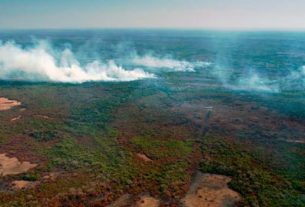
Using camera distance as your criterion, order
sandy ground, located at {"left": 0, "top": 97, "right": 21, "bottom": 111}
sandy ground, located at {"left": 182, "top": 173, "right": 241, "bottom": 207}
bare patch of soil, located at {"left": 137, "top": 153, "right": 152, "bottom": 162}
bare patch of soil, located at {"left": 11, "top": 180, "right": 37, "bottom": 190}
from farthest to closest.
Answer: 1. sandy ground, located at {"left": 0, "top": 97, "right": 21, "bottom": 111}
2. bare patch of soil, located at {"left": 137, "top": 153, "right": 152, "bottom": 162}
3. bare patch of soil, located at {"left": 11, "top": 180, "right": 37, "bottom": 190}
4. sandy ground, located at {"left": 182, "top": 173, "right": 241, "bottom": 207}

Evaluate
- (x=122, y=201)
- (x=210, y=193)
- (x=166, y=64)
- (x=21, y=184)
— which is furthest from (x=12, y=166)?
(x=166, y=64)

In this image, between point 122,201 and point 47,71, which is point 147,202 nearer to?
point 122,201

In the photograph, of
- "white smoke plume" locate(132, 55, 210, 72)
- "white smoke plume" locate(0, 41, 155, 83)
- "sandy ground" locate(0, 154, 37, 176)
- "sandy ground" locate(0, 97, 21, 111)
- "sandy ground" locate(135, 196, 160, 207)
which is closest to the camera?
"sandy ground" locate(135, 196, 160, 207)

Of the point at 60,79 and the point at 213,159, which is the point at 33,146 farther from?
the point at 60,79

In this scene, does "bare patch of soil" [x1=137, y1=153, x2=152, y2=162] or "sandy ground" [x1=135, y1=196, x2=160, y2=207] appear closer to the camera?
"sandy ground" [x1=135, y1=196, x2=160, y2=207]

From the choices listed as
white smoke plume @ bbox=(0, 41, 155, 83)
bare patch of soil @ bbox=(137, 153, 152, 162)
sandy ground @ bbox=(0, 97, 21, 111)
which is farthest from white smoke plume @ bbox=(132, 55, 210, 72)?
bare patch of soil @ bbox=(137, 153, 152, 162)

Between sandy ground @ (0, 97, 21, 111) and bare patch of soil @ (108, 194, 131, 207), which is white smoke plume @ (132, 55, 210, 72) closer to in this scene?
sandy ground @ (0, 97, 21, 111)
